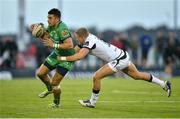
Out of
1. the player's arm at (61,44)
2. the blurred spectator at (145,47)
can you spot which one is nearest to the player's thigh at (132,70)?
the player's arm at (61,44)

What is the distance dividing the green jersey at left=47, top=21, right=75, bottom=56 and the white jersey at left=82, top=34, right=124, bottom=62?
1.80 ft

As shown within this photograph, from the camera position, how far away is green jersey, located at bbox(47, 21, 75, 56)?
61.4ft

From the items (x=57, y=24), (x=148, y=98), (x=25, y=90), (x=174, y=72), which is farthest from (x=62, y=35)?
(x=174, y=72)

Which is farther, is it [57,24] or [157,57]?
[157,57]

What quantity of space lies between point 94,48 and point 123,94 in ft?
19.6

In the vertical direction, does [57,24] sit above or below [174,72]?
above

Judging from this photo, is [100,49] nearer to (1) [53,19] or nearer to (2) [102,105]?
(1) [53,19]

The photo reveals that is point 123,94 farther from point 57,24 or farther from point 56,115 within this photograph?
point 56,115

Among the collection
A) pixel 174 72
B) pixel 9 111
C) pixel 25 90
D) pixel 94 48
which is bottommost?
pixel 174 72

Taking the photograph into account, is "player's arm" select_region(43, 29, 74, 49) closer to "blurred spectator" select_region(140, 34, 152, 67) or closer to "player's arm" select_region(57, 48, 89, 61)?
"player's arm" select_region(57, 48, 89, 61)

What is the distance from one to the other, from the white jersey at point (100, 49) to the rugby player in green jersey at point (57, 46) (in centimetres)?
48

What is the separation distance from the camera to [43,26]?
1912 centimetres

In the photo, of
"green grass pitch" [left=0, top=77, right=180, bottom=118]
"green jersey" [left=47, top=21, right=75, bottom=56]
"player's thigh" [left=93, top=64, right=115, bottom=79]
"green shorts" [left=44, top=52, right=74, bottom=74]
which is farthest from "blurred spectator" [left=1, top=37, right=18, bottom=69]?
"player's thigh" [left=93, top=64, right=115, bottom=79]

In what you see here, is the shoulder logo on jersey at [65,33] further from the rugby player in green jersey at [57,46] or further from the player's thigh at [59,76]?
the player's thigh at [59,76]
